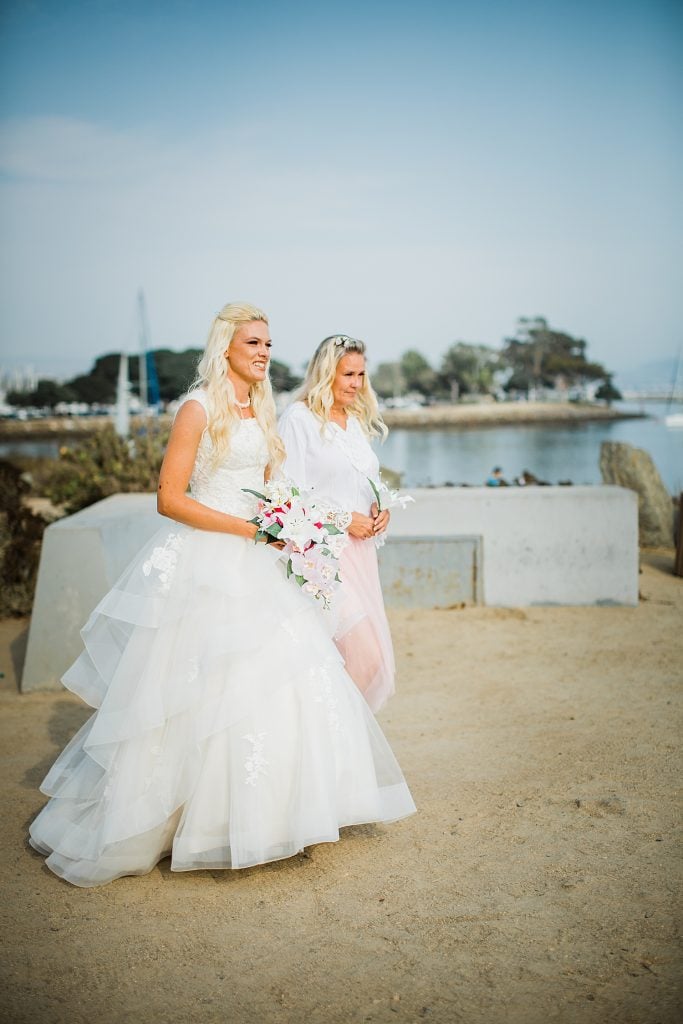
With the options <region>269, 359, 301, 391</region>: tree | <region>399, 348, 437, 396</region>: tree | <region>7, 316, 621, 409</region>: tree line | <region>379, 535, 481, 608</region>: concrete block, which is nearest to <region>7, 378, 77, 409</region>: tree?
<region>7, 316, 621, 409</region>: tree line

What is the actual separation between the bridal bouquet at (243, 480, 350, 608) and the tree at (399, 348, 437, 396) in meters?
101

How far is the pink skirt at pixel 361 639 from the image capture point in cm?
448

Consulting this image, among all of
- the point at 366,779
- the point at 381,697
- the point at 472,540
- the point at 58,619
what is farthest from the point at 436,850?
the point at 472,540

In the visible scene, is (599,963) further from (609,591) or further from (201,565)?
(609,591)

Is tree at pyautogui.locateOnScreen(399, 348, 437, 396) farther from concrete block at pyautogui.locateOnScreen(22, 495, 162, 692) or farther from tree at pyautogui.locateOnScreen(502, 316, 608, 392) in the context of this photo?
concrete block at pyautogui.locateOnScreen(22, 495, 162, 692)

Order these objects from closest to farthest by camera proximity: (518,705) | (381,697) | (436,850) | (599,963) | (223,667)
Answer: (599,963) < (223,667) < (436,850) < (381,697) < (518,705)

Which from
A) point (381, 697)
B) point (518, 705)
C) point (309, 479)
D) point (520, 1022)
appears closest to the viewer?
point (520, 1022)

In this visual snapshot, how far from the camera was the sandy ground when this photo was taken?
284 cm

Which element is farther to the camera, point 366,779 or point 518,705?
point 518,705

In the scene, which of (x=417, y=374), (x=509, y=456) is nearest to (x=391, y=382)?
(x=417, y=374)

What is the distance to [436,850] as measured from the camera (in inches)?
153

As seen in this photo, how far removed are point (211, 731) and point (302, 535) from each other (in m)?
0.83

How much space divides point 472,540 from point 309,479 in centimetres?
356

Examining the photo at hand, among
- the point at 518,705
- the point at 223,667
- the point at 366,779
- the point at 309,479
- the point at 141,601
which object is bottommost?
the point at 518,705
